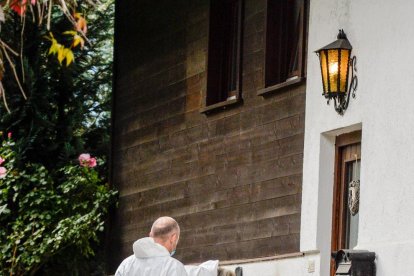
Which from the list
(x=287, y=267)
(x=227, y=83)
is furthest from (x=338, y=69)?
(x=227, y=83)

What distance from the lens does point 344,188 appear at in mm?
11430

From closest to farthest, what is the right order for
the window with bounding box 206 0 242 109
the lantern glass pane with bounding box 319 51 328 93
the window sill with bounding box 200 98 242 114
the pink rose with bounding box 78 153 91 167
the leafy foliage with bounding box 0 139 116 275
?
the lantern glass pane with bounding box 319 51 328 93 < the window sill with bounding box 200 98 242 114 < the window with bounding box 206 0 242 109 < the leafy foliage with bounding box 0 139 116 275 < the pink rose with bounding box 78 153 91 167

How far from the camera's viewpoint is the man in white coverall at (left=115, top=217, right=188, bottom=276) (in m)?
8.78

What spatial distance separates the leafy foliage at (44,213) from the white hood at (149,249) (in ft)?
24.1

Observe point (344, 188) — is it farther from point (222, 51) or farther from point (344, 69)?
point (222, 51)

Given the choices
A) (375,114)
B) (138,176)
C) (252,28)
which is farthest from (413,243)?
(138,176)

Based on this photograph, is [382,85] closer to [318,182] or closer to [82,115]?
[318,182]

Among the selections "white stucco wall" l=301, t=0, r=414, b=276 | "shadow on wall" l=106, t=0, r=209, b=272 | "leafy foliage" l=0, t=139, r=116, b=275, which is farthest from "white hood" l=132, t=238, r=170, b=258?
"leafy foliage" l=0, t=139, r=116, b=275

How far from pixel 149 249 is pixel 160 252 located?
84 mm

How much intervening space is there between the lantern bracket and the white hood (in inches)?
106

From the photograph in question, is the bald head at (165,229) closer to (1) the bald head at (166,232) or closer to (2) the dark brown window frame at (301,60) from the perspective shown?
(1) the bald head at (166,232)

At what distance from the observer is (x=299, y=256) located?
11.8m

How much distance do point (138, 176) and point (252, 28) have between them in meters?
3.43

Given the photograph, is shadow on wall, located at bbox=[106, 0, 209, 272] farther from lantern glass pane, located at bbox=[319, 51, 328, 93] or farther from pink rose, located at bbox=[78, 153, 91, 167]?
lantern glass pane, located at bbox=[319, 51, 328, 93]
